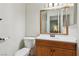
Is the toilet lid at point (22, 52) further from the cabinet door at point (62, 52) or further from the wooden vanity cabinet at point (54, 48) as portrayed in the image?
the cabinet door at point (62, 52)

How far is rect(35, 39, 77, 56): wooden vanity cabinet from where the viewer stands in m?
1.34

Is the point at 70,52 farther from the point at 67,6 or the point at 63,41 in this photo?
the point at 67,6

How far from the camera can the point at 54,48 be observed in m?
1.37

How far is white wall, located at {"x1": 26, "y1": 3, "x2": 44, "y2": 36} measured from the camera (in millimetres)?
1380

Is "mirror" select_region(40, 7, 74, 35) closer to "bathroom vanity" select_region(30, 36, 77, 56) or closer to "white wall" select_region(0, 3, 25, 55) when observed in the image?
"bathroom vanity" select_region(30, 36, 77, 56)

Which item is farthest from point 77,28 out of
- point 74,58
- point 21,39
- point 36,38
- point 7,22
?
point 7,22

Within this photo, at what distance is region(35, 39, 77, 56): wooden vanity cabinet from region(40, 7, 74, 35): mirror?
0.11m

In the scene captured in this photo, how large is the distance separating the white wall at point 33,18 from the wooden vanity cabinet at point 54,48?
0.11m

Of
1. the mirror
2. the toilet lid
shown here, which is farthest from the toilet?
the mirror

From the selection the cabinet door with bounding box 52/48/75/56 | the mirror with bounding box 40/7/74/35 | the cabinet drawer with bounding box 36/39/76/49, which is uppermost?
the mirror with bounding box 40/7/74/35

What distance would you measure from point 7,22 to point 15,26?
0.09 meters

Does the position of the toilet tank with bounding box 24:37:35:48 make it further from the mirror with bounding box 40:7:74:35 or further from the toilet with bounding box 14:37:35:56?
the mirror with bounding box 40:7:74:35

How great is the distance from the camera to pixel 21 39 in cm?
139

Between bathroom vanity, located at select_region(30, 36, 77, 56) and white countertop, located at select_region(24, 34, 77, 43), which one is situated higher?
white countertop, located at select_region(24, 34, 77, 43)
